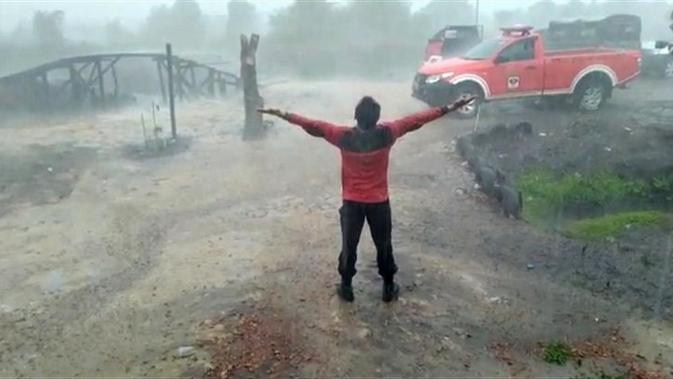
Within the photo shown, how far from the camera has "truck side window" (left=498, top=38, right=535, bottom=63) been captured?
45.6 feet

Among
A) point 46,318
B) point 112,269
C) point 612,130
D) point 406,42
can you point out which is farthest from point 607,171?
point 406,42

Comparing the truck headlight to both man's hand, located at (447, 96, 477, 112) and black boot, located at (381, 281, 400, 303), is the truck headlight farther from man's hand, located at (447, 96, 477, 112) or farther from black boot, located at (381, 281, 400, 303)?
black boot, located at (381, 281, 400, 303)

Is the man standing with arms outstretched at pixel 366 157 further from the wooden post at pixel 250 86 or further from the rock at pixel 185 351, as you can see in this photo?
the wooden post at pixel 250 86

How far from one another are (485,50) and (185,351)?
11527mm

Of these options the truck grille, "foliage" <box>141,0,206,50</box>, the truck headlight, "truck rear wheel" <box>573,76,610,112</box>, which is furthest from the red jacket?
"foliage" <box>141,0,206,50</box>

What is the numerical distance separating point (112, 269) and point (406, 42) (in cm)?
3026

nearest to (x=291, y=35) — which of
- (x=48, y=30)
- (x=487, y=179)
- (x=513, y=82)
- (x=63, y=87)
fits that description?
(x=48, y=30)

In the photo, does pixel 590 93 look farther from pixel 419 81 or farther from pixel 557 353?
pixel 557 353

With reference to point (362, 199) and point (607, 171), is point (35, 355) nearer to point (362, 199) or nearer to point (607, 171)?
point (362, 199)

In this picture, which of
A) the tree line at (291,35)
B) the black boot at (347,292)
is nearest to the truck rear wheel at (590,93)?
the black boot at (347,292)

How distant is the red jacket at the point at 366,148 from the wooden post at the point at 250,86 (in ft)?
26.8

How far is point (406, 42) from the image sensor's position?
34.8 meters

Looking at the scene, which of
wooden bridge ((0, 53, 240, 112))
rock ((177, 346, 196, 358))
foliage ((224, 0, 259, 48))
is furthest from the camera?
foliage ((224, 0, 259, 48))

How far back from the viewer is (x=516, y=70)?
13977 millimetres
